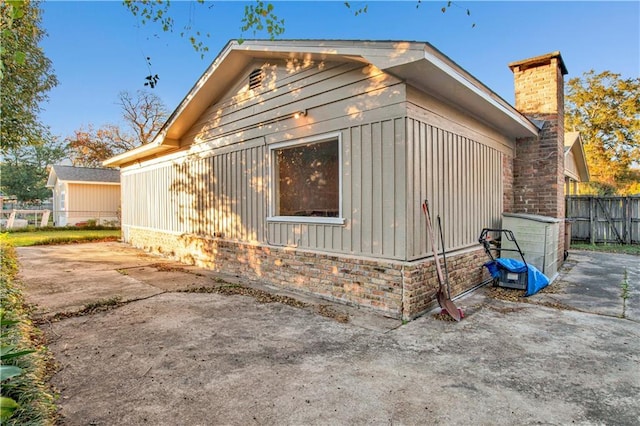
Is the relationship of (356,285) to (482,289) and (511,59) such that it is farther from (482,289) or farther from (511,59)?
(511,59)

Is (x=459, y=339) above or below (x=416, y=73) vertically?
below

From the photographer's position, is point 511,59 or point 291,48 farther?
point 511,59

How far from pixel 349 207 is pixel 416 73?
1.94 metres

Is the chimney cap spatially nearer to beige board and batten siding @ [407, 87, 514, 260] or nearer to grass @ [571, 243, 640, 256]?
beige board and batten siding @ [407, 87, 514, 260]

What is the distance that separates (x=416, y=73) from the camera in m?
4.17

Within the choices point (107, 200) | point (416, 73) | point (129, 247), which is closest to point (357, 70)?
point (416, 73)

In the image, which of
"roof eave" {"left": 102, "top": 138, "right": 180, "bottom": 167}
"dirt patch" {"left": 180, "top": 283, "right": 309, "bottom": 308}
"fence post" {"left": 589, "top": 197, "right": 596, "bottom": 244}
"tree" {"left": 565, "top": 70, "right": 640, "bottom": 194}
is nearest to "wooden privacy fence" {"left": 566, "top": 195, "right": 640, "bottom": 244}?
"fence post" {"left": 589, "top": 197, "right": 596, "bottom": 244}

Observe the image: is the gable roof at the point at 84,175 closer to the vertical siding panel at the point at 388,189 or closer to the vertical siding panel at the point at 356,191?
the vertical siding panel at the point at 356,191

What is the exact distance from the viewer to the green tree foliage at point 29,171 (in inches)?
1006

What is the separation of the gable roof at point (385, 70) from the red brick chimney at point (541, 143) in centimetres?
45

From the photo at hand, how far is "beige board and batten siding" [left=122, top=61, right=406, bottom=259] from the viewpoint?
4.47 m

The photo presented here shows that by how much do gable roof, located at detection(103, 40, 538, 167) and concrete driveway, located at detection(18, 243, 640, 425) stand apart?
9.95 feet

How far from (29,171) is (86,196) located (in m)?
11.1

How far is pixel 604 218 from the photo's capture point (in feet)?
37.9
